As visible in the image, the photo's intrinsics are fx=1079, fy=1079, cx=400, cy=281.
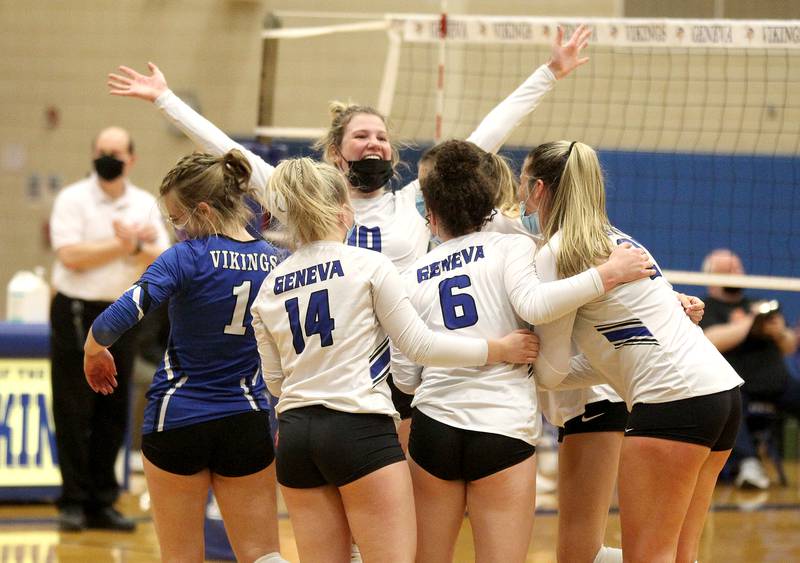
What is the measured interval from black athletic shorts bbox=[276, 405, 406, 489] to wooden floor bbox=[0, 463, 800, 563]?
7.81ft

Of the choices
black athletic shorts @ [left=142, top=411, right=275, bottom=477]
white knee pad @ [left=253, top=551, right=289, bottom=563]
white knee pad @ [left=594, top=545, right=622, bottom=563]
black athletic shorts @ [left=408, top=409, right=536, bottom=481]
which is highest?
black athletic shorts @ [left=408, top=409, right=536, bottom=481]

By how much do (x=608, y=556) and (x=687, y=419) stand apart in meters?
0.71

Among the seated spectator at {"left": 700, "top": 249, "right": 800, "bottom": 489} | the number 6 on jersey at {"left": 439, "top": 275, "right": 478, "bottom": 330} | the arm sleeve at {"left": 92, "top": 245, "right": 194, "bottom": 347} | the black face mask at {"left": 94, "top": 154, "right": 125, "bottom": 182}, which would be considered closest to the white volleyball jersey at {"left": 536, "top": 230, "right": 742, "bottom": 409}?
the number 6 on jersey at {"left": 439, "top": 275, "right": 478, "bottom": 330}

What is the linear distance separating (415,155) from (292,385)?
18.9 ft

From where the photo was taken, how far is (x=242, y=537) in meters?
3.41

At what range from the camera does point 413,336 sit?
10.1ft

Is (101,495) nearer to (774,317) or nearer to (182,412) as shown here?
(182,412)

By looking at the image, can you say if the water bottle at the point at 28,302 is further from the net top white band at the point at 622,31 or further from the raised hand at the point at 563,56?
the raised hand at the point at 563,56

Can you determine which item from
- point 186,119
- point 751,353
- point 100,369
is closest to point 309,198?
point 100,369

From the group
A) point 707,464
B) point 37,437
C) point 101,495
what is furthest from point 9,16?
point 707,464

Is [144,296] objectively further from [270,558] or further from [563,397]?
[563,397]

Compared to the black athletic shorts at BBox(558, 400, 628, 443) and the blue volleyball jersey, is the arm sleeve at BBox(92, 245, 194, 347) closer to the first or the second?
the blue volleyball jersey

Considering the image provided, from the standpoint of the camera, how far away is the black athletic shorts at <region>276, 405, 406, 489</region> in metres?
3.01

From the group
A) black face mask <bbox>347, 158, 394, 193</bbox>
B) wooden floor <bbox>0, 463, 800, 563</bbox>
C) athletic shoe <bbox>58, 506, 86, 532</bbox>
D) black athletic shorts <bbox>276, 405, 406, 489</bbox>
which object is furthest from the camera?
athletic shoe <bbox>58, 506, 86, 532</bbox>
